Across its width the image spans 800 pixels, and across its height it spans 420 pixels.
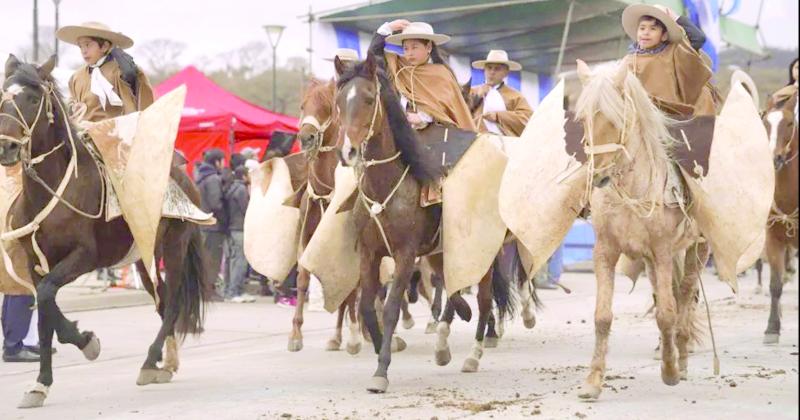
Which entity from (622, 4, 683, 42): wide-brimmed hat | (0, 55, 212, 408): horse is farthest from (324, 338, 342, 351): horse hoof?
(622, 4, 683, 42): wide-brimmed hat

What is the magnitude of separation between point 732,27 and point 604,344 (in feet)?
64.8

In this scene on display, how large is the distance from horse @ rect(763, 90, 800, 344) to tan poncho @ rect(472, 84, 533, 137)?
2.70 metres

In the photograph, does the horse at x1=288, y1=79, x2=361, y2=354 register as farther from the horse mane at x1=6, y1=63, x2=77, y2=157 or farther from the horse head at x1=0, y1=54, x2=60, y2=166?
the horse head at x1=0, y1=54, x2=60, y2=166

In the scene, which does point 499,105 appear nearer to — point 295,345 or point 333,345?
point 333,345

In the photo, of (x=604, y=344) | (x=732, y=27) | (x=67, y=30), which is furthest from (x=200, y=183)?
(x=732, y=27)

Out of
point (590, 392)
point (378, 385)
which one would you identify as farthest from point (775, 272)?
point (378, 385)

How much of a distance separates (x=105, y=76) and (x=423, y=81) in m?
2.66

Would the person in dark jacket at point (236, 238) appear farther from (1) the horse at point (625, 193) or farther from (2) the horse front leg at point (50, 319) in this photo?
(1) the horse at point (625, 193)

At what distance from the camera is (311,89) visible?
1136 cm

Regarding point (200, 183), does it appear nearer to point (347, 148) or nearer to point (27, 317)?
point (27, 317)

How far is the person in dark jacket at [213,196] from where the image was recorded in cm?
1830

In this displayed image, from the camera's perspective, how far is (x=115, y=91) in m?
9.84

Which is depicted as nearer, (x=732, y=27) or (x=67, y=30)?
(x=67, y=30)

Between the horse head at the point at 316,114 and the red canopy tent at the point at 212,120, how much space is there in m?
9.76
